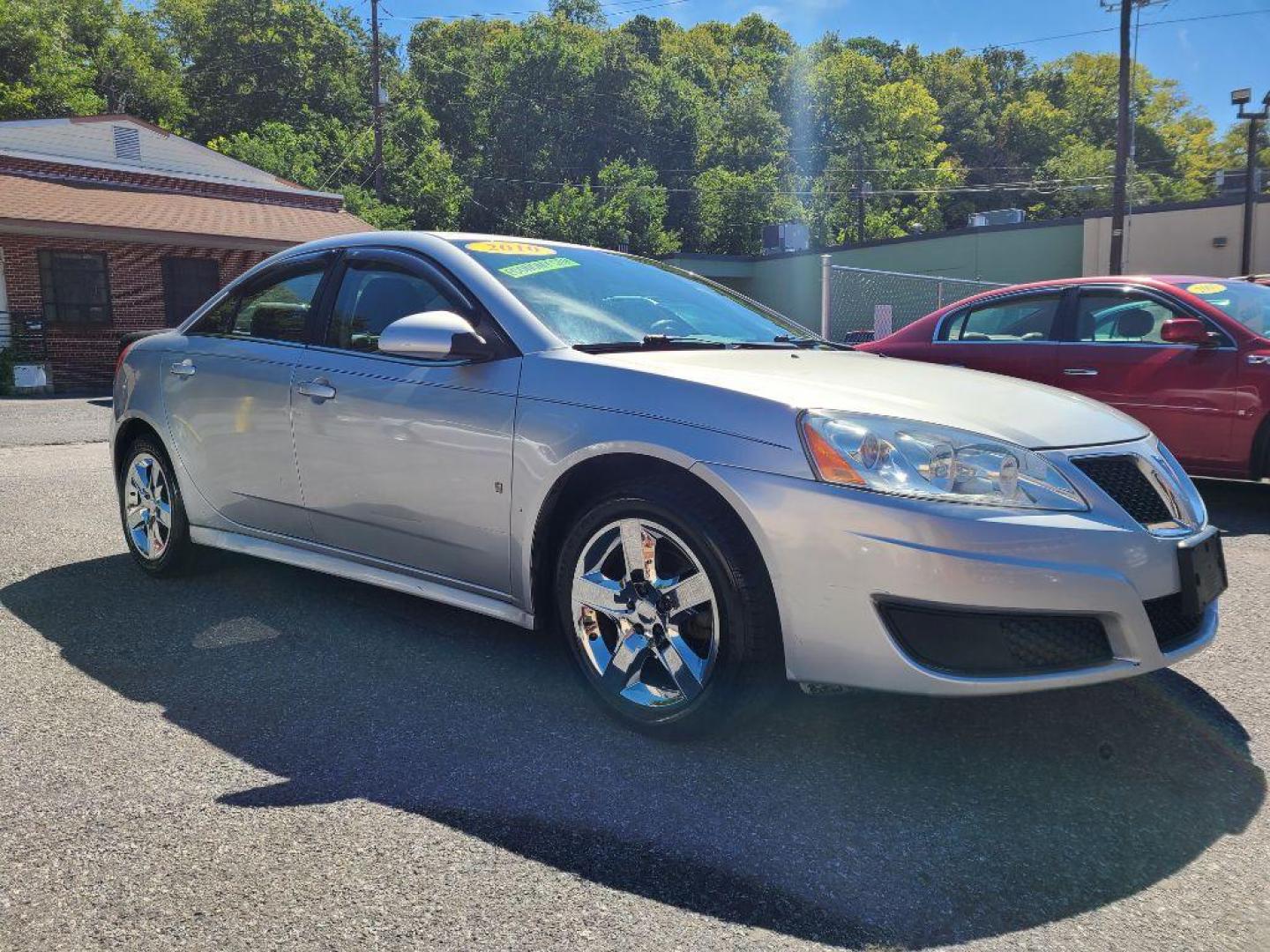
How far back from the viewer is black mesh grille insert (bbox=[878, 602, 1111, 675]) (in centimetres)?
252

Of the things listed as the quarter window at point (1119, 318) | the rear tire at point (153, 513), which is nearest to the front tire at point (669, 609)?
the rear tire at point (153, 513)

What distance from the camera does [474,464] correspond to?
3.28m

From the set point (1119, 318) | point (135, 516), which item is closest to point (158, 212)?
point (135, 516)

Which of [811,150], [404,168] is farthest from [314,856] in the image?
[811,150]

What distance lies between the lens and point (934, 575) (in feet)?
8.14

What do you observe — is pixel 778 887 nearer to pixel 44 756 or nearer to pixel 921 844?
pixel 921 844

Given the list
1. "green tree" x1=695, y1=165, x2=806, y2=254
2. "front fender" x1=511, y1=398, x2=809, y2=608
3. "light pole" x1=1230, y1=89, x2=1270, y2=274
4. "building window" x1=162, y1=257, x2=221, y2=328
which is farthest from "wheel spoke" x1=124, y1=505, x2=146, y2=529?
"green tree" x1=695, y1=165, x2=806, y2=254

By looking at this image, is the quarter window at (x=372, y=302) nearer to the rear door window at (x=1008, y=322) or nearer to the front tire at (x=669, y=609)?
the front tire at (x=669, y=609)

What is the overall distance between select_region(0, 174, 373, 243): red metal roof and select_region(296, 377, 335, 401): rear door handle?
60.2ft

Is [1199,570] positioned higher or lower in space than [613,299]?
lower

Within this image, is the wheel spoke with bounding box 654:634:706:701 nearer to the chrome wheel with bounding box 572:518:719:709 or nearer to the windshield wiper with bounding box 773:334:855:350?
the chrome wheel with bounding box 572:518:719:709

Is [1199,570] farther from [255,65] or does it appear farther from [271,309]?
[255,65]

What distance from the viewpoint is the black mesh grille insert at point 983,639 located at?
8.28 feet

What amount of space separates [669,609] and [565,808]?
1.98 ft
